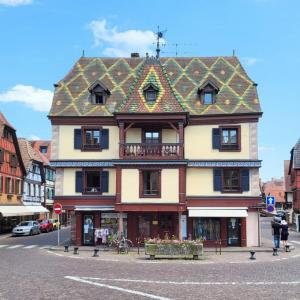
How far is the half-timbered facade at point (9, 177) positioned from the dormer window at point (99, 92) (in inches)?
690

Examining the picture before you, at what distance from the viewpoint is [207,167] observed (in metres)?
35.5

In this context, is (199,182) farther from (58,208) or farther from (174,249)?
(58,208)

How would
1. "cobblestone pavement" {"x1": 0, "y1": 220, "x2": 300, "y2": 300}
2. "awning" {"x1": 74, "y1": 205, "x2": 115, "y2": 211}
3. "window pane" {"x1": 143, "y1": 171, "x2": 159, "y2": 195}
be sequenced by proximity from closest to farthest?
1. "cobblestone pavement" {"x1": 0, "y1": 220, "x2": 300, "y2": 300}
2. "window pane" {"x1": 143, "y1": 171, "x2": 159, "y2": 195}
3. "awning" {"x1": 74, "y1": 205, "x2": 115, "y2": 211}

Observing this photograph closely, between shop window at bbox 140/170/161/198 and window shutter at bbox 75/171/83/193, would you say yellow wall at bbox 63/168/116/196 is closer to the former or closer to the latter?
window shutter at bbox 75/171/83/193

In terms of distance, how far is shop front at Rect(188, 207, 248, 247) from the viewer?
3503cm

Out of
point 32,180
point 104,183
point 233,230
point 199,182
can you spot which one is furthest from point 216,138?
point 32,180

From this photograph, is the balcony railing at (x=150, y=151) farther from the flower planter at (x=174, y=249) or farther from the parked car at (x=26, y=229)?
the parked car at (x=26, y=229)

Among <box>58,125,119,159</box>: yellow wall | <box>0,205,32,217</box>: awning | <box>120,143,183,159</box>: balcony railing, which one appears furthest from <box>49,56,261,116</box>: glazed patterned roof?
<box>0,205,32,217</box>: awning

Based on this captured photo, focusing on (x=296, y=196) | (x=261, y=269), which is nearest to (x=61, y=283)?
(x=261, y=269)

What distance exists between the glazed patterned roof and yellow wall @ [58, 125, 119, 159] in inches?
43.8

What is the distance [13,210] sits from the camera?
172 feet

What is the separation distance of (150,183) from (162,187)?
34.6 inches

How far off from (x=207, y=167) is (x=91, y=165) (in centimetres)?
766

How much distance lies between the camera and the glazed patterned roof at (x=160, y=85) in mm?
35719
